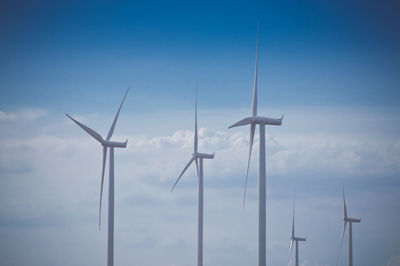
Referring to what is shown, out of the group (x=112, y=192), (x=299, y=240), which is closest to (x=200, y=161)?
(x=112, y=192)

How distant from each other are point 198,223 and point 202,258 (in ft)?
14.6

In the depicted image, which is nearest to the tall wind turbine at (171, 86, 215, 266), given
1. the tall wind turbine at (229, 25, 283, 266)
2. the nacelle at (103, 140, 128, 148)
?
the nacelle at (103, 140, 128, 148)

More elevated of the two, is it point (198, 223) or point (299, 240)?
point (198, 223)

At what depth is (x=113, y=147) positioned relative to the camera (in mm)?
63750

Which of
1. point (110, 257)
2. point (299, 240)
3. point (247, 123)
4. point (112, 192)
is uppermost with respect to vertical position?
point (247, 123)

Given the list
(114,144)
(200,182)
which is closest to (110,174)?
(114,144)

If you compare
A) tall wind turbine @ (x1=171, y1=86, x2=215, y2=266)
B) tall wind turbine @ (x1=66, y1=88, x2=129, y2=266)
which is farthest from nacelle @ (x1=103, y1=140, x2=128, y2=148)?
tall wind turbine @ (x1=171, y1=86, x2=215, y2=266)

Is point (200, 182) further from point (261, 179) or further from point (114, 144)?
point (261, 179)

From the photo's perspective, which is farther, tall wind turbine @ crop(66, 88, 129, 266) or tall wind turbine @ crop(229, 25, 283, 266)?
tall wind turbine @ crop(66, 88, 129, 266)

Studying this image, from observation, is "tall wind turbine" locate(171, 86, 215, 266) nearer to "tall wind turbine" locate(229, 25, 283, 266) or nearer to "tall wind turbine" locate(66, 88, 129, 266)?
"tall wind turbine" locate(66, 88, 129, 266)

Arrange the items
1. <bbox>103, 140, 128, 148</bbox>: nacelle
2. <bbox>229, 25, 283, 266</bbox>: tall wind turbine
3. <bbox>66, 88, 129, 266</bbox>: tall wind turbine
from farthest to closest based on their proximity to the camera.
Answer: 1. <bbox>103, 140, 128, 148</bbox>: nacelle
2. <bbox>66, 88, 129, 266</bbox>: tall wind turbine
3. <bbox>229, 25, 283, 266</bbox>: tall wind turbine

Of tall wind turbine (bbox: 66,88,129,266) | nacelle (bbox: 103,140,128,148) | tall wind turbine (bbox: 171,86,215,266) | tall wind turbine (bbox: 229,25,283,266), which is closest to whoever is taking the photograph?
tall wind turbine (bbox: 229,25,283,266)

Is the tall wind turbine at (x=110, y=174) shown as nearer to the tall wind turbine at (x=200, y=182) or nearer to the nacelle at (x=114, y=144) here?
the nacelle at (x=114, y=144)

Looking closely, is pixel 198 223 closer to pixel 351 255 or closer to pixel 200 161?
pixel 200 161
